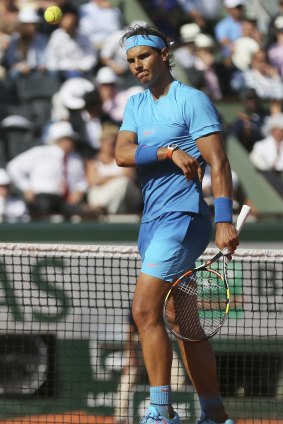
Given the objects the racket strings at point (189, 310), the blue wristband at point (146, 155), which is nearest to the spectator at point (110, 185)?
the racket strings at point (189, 310)

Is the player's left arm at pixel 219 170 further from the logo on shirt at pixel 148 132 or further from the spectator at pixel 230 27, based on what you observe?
the spectator at pixel 230 27

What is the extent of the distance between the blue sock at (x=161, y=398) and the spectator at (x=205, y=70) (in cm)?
694

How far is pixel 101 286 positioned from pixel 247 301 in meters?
1.21

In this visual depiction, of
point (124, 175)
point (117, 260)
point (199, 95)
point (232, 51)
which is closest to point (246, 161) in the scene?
point (124, 175)

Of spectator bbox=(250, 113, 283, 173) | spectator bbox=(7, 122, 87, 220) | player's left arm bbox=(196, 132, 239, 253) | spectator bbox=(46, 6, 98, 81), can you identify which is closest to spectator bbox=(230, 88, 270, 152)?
spectator bbox=(250, 113, 283, 173)

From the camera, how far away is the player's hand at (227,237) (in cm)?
580

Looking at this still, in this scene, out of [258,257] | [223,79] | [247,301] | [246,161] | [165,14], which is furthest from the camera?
[165,14]

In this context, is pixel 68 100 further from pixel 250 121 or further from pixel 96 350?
pixel 96 350

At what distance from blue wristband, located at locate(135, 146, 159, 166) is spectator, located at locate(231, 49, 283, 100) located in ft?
23.5

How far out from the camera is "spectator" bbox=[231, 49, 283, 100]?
42.7ft

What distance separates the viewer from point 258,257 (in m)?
7.68

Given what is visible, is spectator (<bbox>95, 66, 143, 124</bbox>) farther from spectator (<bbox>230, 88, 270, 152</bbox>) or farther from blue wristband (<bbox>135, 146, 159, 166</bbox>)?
blue wristband (<bbox>135, 146, 159, 166</bbox>)

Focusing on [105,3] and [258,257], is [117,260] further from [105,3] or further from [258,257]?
[105,3]

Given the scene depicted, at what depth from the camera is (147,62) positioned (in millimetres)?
6066
